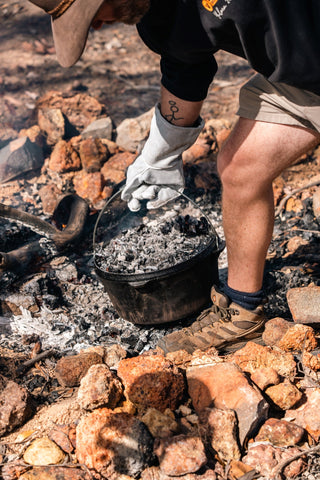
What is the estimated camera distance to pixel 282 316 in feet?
8.96

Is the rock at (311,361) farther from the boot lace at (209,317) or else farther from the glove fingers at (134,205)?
the glove fingers at (134,205)

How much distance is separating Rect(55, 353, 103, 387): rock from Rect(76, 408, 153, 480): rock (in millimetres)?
528

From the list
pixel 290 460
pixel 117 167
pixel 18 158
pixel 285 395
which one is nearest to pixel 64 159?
pixel 18 158

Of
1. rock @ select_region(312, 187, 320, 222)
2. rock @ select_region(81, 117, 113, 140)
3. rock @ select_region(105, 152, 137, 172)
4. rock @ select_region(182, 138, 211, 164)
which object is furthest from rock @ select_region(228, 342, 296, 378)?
rock @ select_region(81, 117, 113, 140)

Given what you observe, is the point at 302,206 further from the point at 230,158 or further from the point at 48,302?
the point at 48,302

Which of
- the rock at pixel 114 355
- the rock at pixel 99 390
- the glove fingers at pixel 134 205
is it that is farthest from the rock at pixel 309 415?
the glove fingers at pixel 134 205

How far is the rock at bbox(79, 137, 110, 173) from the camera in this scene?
4352 mm

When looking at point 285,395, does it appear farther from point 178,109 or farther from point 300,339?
point 178,109

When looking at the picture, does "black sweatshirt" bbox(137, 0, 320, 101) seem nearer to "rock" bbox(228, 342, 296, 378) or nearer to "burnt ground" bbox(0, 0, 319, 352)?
"rock" bbox(228, 342, 296, 378)

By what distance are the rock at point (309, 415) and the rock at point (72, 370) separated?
1017 mm

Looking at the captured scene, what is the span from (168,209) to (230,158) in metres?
0.85

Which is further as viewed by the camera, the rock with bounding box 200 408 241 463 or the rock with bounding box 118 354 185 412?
the rock with bounding box 118 354 185 412

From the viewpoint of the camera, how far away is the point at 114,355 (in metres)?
2.46

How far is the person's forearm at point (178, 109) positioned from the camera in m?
2.28
